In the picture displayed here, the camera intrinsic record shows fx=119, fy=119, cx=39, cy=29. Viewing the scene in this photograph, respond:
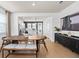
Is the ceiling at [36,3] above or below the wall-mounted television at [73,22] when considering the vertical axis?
above

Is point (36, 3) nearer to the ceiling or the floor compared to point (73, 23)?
nearer to the ceiling

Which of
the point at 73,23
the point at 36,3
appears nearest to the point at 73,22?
the point at 73,23

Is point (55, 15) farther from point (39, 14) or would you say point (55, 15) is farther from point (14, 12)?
point (14, 12)

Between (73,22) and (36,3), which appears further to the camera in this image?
(73,22)

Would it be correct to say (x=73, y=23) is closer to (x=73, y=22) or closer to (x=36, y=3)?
(x=73, y=22)

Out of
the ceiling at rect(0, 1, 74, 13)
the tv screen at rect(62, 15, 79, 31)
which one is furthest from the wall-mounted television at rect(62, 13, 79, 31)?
the ceiling at rect(0, 1, 74, 13)

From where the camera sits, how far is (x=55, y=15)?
9.04m

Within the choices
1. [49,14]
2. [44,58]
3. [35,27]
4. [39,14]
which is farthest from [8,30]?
[35,27]

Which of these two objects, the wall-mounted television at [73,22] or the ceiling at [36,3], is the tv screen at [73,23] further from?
the ceiling at [36,3]

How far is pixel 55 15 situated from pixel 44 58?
5280 mm

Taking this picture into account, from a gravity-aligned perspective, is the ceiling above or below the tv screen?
above

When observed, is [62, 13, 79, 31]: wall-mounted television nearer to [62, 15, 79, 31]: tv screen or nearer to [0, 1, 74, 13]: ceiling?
[62, 15, 79, 31]: tv screen

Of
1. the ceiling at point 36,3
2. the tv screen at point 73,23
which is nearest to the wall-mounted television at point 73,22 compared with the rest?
the tv screen at point 73,23

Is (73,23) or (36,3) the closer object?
(36,3)
